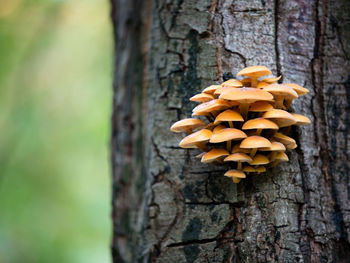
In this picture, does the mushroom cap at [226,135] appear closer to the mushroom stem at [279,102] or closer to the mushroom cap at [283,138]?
the mushroom cap at [283,138]

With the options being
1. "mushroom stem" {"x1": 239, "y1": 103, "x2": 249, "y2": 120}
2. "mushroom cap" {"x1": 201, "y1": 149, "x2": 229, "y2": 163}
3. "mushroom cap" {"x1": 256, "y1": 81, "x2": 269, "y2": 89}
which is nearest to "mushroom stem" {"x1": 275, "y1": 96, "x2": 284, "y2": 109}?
"mushroom cap" {"x1": 256, "y1": 81, "x2": 269, "y2": 89}

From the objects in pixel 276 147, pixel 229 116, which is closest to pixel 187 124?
pixel 229 116

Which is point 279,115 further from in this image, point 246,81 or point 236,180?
point 236,180

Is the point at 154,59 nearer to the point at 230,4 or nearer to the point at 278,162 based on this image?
the point at 230,4

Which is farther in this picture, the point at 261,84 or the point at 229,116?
the point at 261,84

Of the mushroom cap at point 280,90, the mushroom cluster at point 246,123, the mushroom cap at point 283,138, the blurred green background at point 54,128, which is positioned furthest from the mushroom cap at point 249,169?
the blurred green background at point 54,128

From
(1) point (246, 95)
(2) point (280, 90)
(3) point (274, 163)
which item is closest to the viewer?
(1) point (246, 95)

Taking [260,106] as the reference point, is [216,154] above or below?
below

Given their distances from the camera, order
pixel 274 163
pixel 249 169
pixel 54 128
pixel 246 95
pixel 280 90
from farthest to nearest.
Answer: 1. pixel 54 128
2. pixel 274 163
3. pixel 249 169
4. pixel 280 90
5. pixel 246 95
